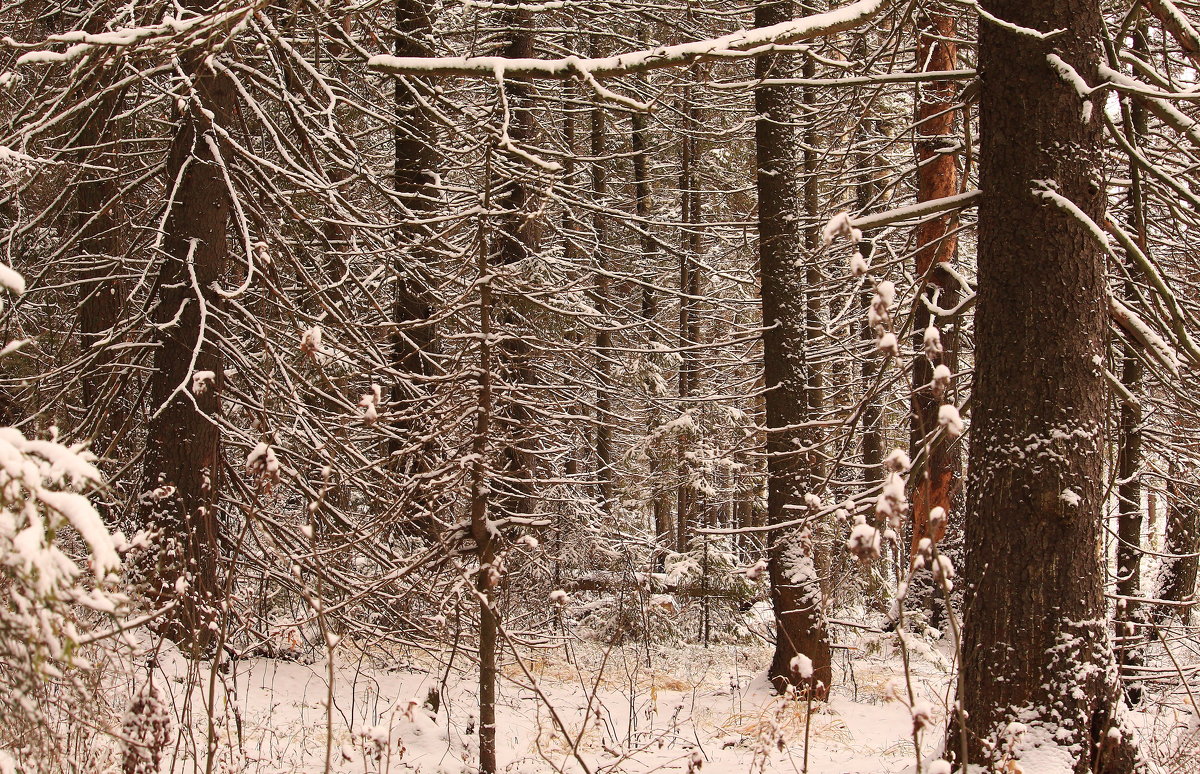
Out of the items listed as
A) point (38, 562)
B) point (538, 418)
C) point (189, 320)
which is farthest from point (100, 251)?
point (38, 562)

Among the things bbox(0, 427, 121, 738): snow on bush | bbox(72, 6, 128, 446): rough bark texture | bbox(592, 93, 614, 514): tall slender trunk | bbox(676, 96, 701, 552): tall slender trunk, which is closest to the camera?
bbox(0, 427, 121, 738): snow on bush

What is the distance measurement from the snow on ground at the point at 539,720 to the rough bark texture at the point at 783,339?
741 mm

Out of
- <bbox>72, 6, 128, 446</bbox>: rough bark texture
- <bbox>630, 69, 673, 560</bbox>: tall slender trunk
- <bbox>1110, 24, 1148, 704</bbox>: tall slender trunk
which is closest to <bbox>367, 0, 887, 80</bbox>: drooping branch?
<bbox>1110, 24, 1148, 704</bbox>: tall slender trunk

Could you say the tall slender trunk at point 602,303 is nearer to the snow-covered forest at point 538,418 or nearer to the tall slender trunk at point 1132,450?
the snow-covered forest at point 538,418

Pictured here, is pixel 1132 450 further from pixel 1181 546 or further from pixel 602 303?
pixel 602 303

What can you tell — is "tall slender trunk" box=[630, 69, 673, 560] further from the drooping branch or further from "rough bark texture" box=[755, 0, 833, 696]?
the drooping branch

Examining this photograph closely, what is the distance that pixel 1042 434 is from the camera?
3.65 meters

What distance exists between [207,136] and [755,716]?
6970 millimetres

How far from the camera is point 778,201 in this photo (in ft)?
27.2

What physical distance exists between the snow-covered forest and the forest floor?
0.07 m

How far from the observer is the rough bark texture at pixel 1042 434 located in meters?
3.57

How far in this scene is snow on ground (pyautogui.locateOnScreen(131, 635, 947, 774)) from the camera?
232 inches

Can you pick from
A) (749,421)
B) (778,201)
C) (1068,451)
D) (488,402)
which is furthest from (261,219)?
(749,421)

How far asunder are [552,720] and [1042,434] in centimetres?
341
